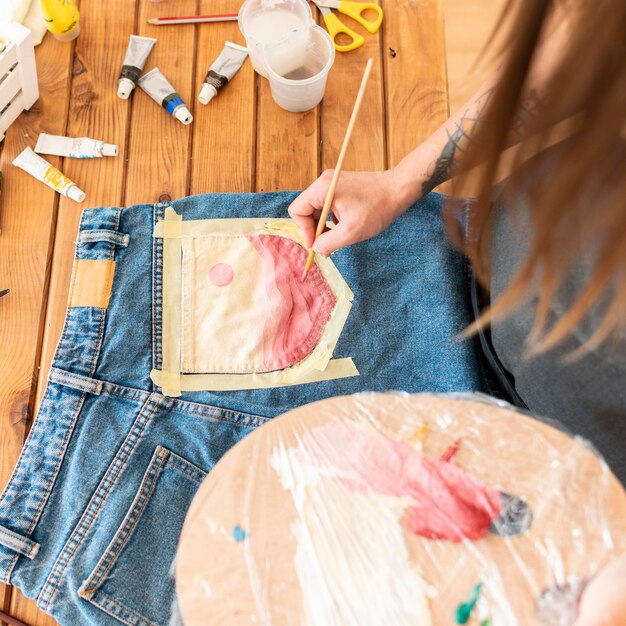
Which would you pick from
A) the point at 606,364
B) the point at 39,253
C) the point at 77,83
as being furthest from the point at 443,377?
the point at 77,83

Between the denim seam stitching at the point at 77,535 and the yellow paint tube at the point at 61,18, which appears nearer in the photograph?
the denim seam stitching at the point at 77,535

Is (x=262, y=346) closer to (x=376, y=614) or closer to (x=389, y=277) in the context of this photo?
(x=389, y=277)

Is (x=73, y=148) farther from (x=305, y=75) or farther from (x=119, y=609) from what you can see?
(x=119, y=609)

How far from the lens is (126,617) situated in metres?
0.76

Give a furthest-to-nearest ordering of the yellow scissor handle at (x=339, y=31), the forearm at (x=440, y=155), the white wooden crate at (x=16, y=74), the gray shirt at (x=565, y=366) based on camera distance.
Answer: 1. the yellow scissor handle at (x=339, y=31)
2. the white wooden crate at (x=16, y=74)
3. the forearm at (x=440, y=155)
4. the gray shirt at (x=565, y=366)

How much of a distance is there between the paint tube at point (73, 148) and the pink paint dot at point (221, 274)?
30 centimetres

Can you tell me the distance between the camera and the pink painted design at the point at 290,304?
919 millimetres

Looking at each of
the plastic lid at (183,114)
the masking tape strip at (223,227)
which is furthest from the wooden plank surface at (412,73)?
the plastic lid at (183,114)

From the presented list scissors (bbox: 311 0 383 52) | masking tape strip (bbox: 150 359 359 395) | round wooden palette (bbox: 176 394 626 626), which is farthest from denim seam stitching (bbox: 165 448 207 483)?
scissors (bbox: 311 0 383 52)

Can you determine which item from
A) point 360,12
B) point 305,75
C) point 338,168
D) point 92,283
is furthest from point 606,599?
point 360,12

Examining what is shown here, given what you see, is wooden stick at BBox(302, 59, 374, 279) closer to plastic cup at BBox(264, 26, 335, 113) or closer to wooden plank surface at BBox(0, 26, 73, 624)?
plastic cup at BBox(264, 26, 335, 113)

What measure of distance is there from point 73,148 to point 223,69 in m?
0.29

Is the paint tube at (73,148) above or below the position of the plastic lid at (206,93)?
below

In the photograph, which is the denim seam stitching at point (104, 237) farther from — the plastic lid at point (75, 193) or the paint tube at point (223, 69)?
the paint tube at point (223, 69)
